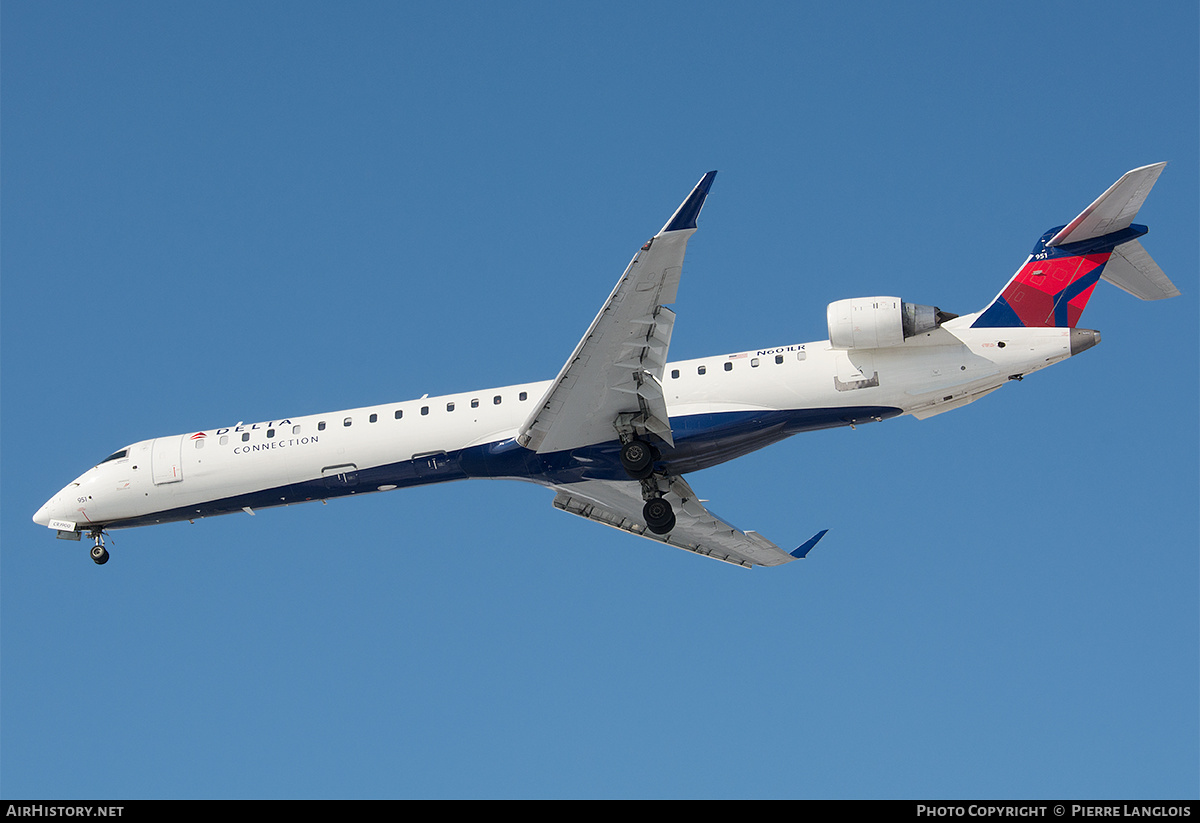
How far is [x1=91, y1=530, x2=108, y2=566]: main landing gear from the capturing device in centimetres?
2889

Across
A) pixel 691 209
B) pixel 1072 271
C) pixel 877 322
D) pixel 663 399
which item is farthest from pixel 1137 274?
pixel 691 209

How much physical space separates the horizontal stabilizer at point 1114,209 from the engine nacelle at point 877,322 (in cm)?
339

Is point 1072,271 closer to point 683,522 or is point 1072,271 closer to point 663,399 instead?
point 663,399

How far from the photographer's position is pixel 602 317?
74.0ft

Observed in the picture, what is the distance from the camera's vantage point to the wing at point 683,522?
2831 cm

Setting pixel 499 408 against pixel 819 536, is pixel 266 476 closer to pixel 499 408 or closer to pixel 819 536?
pixel 499 408

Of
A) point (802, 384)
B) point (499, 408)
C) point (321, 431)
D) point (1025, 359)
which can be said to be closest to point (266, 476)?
point (321, 431)

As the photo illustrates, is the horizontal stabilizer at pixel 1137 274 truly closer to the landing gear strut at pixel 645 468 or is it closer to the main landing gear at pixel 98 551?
the landing gear strut at pixel 645 468

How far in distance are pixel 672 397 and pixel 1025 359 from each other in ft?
23.2

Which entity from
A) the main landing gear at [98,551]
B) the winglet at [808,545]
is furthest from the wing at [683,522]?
the main landing gear at [98,551]

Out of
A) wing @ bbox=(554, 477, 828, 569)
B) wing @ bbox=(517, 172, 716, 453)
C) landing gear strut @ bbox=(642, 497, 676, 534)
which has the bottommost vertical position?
landing gear strut @ bbox=(642, 497, 676, 534)

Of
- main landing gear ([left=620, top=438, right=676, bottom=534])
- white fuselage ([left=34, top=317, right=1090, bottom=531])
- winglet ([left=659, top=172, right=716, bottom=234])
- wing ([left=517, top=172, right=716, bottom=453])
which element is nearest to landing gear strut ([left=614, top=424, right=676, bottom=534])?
main landing gear ([left=620, top=438, right=676, bottom=534])

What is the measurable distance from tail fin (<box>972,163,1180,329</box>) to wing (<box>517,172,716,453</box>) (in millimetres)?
6855

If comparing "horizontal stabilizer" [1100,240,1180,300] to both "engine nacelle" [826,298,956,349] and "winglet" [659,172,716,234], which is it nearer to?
"engine nacelle" [826,298,956,349]
